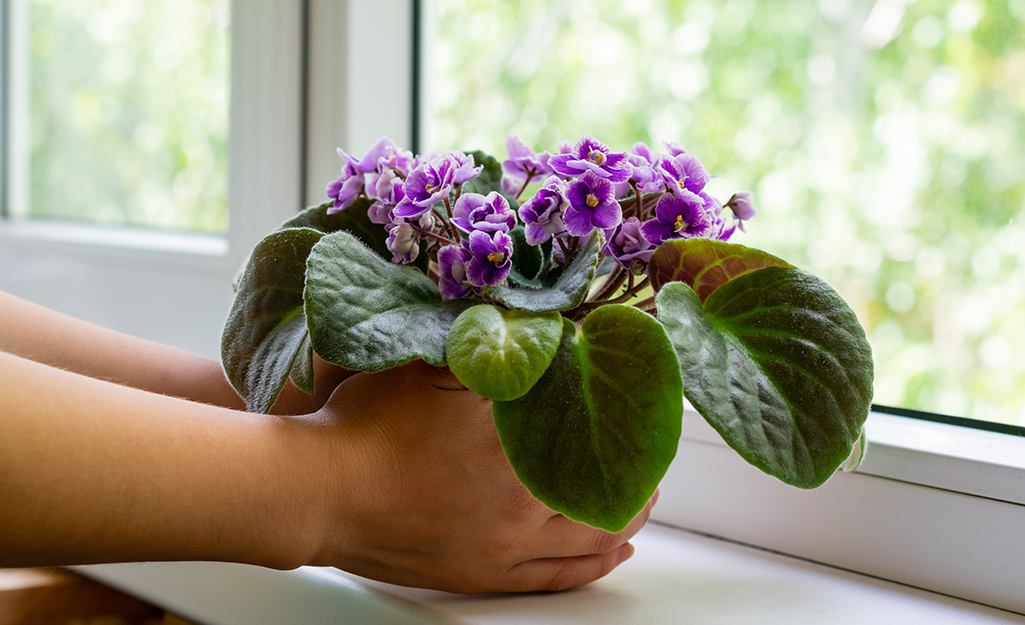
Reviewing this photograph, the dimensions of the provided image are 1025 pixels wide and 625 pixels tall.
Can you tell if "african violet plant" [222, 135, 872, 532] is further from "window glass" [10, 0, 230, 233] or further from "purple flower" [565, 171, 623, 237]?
"window glass" [10, 0, 230, 233]

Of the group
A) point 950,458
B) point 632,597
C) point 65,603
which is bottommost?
point 65,603

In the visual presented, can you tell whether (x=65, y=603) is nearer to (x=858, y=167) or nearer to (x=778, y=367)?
(x=778, y=367)

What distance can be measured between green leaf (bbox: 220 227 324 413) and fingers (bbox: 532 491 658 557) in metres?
0.20

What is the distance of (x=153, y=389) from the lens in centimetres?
72

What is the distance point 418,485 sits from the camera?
1.67ft

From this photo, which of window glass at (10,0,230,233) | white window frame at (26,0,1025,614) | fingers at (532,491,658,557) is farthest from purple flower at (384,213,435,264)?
window glass at (10,0,230,233)

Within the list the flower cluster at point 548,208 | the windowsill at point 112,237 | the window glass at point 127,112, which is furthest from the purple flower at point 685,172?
the window glass at point 127,112

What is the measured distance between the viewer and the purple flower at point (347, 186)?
1.85 feet

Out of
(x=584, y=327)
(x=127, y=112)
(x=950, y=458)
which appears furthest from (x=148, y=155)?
(x=950, y=458)

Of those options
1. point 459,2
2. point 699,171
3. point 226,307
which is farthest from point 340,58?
point 699,171

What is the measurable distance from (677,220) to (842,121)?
0.52 meters

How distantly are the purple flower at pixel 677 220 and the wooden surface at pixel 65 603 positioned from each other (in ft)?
1.78

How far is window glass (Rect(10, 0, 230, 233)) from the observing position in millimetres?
1338

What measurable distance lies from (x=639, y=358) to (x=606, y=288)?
0.14 metres
